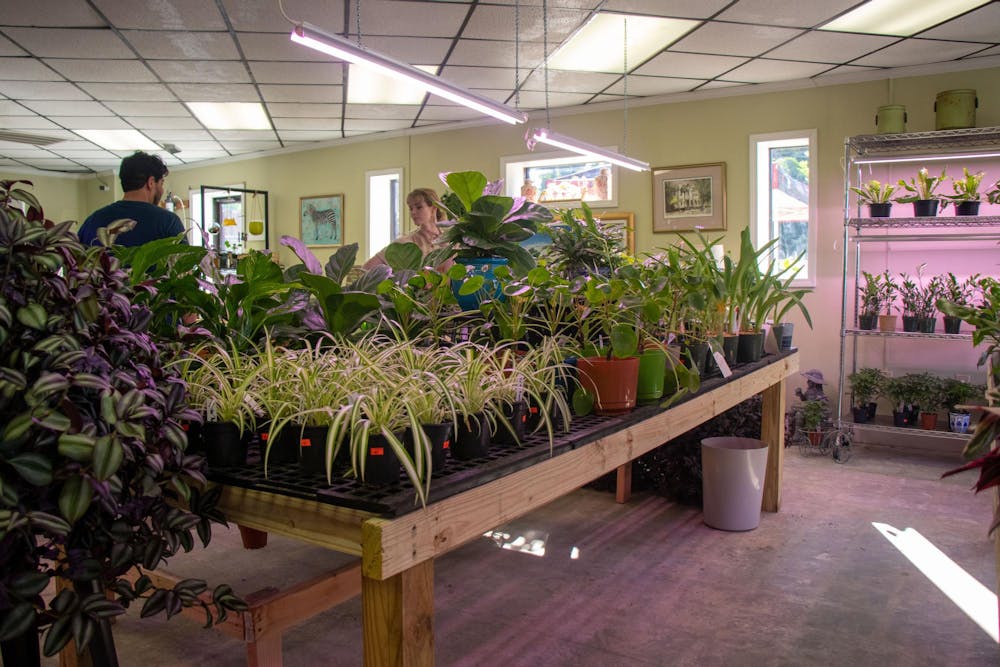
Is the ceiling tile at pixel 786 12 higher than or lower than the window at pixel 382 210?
higher

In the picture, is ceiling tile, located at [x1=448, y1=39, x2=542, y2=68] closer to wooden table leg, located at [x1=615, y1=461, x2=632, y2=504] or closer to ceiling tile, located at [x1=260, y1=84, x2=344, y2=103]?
ceiling tile, located at [x1=260, y1=84, x2=344, y2=103]

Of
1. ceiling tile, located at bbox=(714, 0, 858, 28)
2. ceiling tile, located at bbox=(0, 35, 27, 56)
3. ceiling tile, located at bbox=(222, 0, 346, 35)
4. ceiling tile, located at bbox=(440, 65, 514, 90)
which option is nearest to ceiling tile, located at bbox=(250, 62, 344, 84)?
ceiling tile, located at bbox=(222, 0, 346, 35)

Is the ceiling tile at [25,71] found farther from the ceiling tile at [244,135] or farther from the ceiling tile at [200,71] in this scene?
the ceiling tile at [244,135]

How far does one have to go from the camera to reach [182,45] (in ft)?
15.7

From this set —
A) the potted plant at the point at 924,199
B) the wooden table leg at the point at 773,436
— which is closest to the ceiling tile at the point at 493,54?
the potted plant at the point at 924,199

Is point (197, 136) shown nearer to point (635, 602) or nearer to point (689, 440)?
point (689, 440)

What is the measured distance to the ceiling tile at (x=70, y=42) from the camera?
14.9 ft

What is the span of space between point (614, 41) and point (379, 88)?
2.04m

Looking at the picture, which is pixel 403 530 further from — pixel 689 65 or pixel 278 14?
pixel 689 65

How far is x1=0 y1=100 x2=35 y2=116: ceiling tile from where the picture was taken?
644 centimetres

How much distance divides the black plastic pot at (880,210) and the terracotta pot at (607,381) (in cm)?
407

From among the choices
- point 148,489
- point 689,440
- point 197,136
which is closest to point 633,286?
point 148,489

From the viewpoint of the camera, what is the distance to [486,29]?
4492 millimetres

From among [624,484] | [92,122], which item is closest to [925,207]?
[624,484]
